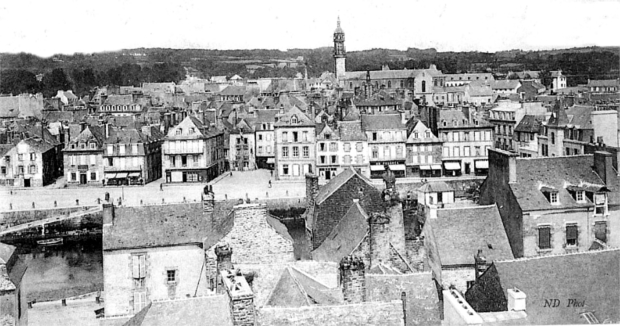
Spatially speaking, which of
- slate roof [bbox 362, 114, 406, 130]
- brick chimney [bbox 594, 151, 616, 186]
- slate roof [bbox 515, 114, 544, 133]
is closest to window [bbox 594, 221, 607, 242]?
brick chimney [bbox 594, 151, 616, 186]

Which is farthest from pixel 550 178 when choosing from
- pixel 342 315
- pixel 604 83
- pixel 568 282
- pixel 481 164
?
pixel 604 83

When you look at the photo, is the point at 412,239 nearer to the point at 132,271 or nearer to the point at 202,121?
the point at 132,271

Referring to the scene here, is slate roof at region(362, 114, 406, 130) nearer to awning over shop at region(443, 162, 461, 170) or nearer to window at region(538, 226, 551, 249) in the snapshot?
awning over shop at region(443, 162, 461, 170)

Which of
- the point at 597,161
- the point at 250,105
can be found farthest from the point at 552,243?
the point at 250,105

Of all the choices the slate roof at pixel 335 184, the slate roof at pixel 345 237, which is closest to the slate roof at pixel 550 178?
the slate roof at pixel 345 237

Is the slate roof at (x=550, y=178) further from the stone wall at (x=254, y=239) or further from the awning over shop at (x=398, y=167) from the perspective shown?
the awning over shop at (x=398, y=167)

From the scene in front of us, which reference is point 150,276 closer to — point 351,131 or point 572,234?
point 572,234

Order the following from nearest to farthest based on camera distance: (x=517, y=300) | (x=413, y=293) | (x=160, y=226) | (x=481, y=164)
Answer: (x=517, y=300), (x=413, y=293), (x=160, y=226), (x=481, y=164)
